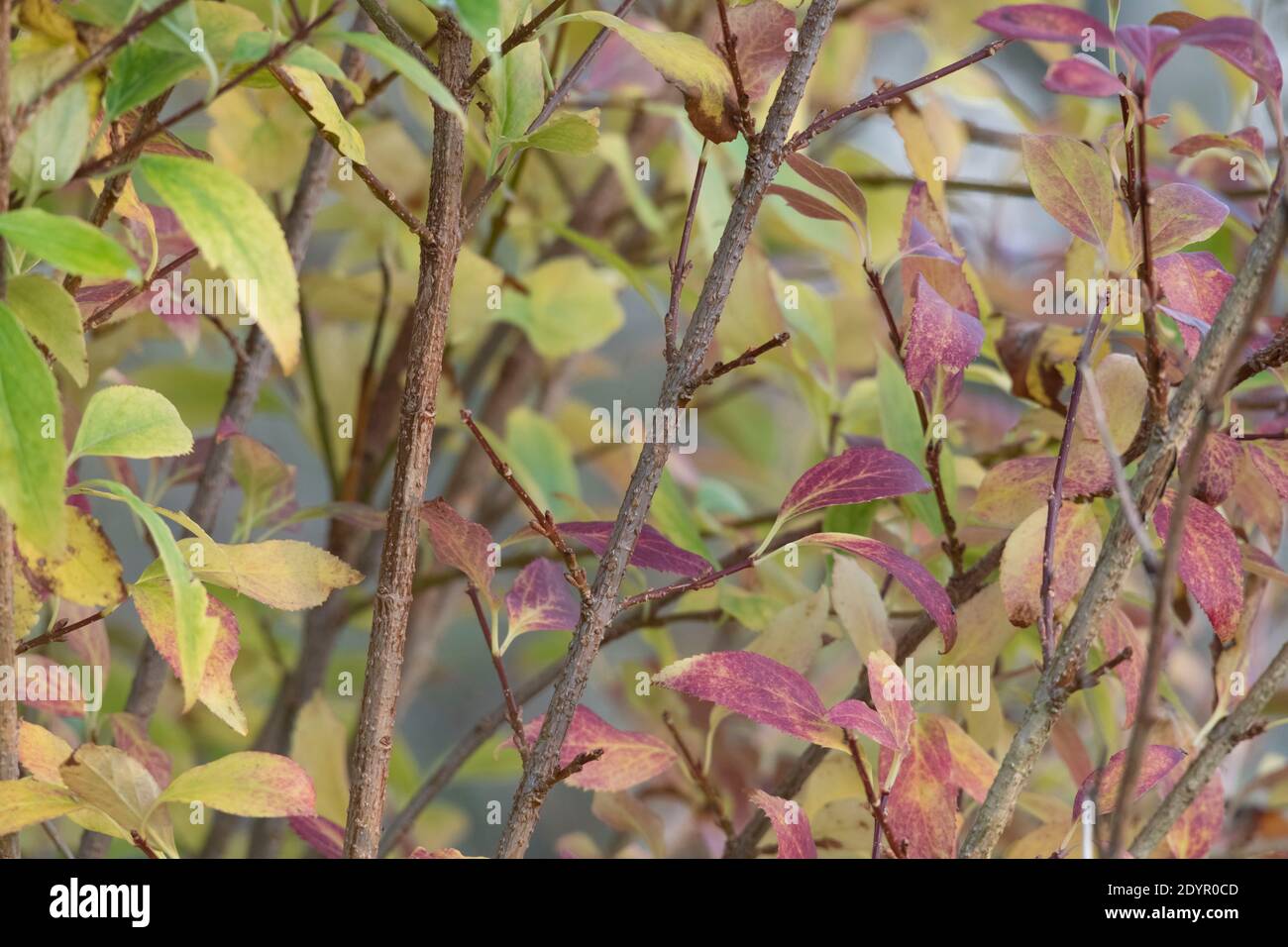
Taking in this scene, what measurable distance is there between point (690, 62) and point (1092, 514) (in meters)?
0.20

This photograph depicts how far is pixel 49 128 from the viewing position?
0.96 ft

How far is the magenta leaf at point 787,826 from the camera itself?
1.17 feet

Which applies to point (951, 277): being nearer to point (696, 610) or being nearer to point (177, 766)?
point (696, 610)

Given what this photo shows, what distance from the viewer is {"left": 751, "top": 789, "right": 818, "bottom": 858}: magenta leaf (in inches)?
14.0

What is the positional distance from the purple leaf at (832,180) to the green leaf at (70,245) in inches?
8.2

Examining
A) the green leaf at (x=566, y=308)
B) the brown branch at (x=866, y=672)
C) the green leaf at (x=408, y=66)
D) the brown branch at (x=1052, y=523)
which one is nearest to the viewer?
the green leaf at (x=408, y=66)

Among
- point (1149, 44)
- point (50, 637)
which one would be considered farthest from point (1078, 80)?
point (50, 637)

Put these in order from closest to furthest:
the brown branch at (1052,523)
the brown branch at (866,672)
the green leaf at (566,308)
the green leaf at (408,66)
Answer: the green leaf at (408,66) < the brown branch at (1052,523) < the brown branch at (866,672) < the green leaf at (566,308)

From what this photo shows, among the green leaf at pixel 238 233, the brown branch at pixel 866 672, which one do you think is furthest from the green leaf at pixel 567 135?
the brown branch at pixel 866 672

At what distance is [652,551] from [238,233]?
6.7 inches

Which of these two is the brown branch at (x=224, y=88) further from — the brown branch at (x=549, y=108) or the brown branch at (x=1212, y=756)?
the brown branch at (x=1212, y=756)

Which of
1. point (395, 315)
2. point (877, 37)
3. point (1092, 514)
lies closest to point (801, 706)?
point (1092, 514)

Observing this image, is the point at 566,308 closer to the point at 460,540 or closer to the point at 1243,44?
the point at 460,540

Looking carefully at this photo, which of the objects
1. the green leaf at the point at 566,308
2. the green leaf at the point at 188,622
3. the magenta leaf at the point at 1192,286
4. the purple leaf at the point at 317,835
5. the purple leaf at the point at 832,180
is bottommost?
the purple leaf at the point at 317,835
